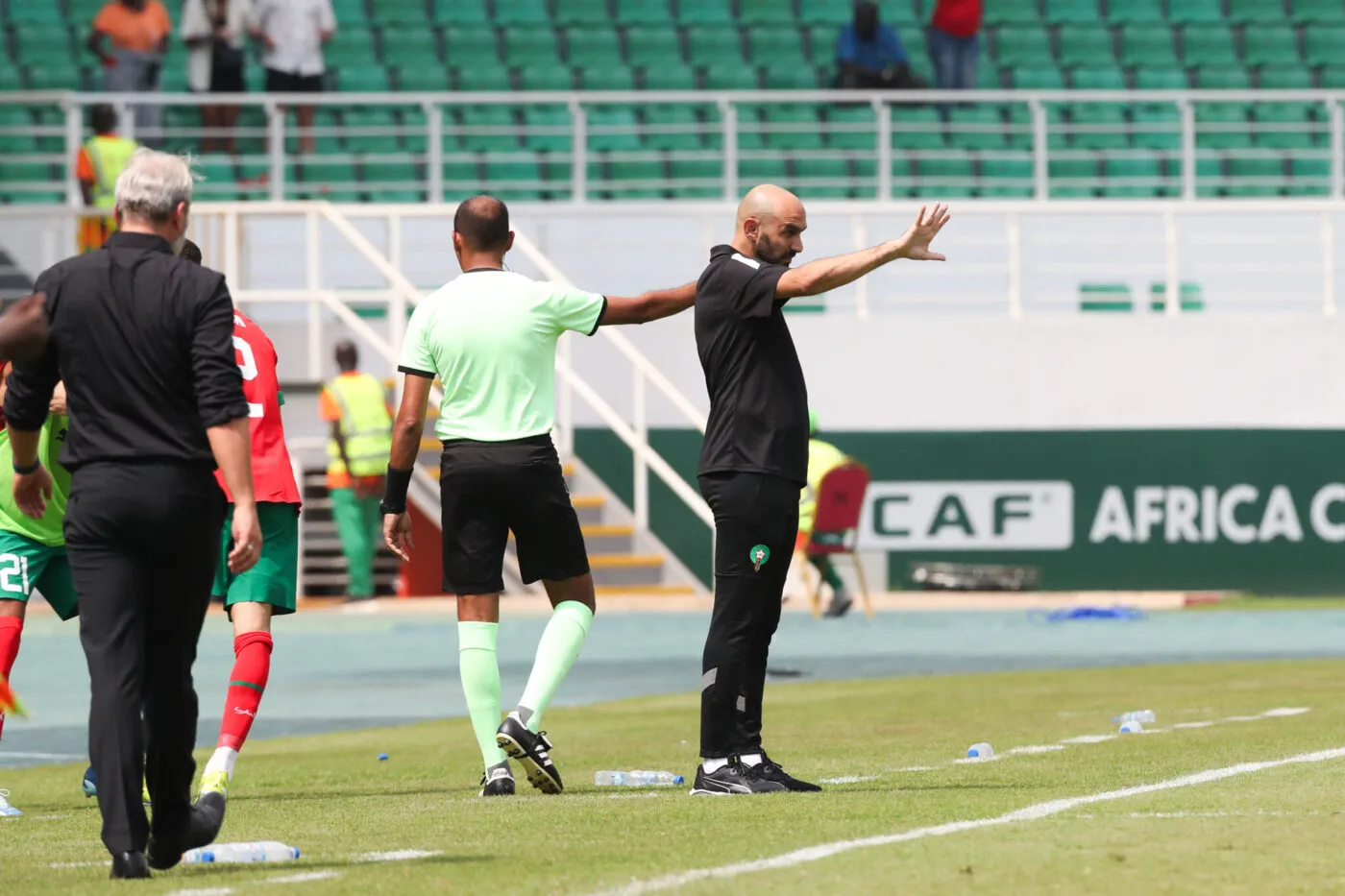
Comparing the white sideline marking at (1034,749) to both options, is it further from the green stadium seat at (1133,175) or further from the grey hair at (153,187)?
the green stadium seat at (1133,175)

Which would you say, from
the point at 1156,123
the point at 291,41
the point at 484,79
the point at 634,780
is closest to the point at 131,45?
the point at 291,41

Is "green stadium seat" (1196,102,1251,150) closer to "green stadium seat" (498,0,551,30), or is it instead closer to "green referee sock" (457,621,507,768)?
"green stadium seat" (498,0,551,30)

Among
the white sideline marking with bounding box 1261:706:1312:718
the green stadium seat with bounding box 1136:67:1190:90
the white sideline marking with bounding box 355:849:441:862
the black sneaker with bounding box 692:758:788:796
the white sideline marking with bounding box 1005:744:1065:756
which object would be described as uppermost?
the green stadium seat with bounding box 1136:67:1190:90

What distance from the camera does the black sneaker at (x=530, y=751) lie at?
8.31m

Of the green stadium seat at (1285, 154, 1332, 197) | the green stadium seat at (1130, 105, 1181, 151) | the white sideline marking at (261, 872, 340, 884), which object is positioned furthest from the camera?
the green stadium seat at (1130, 105, 1181, 151)

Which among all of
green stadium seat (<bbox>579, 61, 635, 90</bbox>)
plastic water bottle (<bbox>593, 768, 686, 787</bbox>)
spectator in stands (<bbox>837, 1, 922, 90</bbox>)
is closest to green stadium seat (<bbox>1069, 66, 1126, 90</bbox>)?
spectator in stands (<bbox>837, 1, 922, 90</bbox>)

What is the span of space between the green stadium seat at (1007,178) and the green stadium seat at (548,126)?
4064 mm

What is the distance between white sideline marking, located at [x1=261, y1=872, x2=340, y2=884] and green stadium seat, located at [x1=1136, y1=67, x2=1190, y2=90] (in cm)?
2158

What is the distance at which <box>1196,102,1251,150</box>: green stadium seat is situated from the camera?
25484 millimetres

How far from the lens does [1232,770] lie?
27.9ft

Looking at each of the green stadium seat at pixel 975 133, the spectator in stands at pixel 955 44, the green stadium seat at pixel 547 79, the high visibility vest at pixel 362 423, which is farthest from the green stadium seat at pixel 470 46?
the high visibility vest at pixel 362 423

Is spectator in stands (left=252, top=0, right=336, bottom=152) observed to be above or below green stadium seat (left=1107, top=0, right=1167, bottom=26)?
below

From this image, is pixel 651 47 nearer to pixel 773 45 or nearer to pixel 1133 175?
pixel 773 45

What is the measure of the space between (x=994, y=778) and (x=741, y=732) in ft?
3.09
